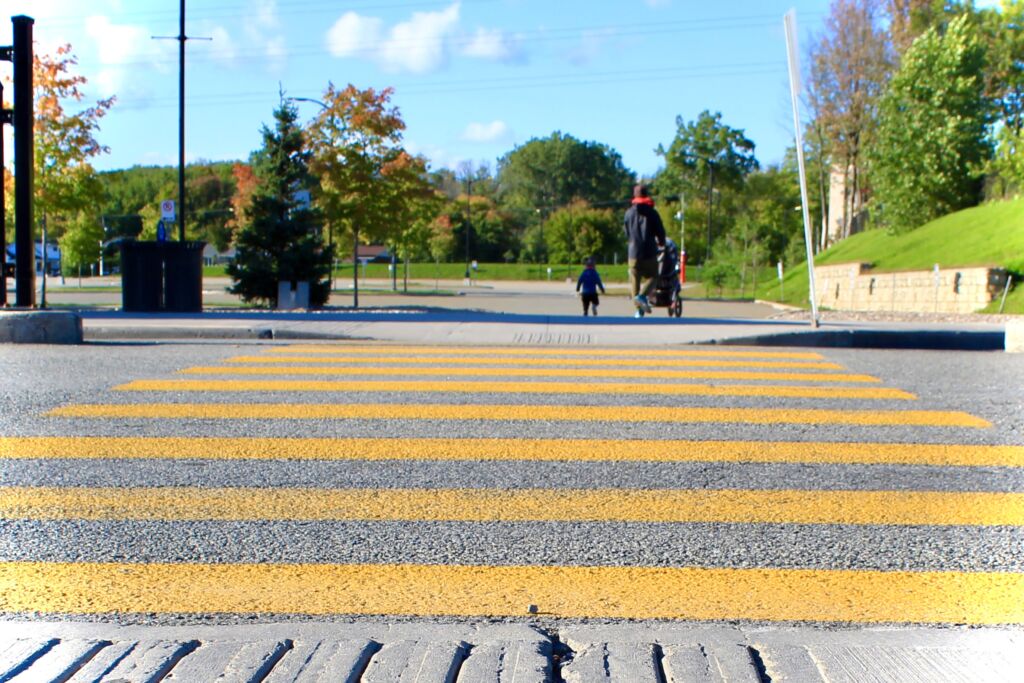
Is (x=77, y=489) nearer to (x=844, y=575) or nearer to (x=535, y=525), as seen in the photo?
(x=535, y=525)

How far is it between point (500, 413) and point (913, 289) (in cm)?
3057

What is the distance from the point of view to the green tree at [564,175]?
13900 centimetres

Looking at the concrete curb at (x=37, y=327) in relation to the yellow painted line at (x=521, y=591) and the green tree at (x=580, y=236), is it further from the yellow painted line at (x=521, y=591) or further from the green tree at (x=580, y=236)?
the green tree at (x=580, y=236)

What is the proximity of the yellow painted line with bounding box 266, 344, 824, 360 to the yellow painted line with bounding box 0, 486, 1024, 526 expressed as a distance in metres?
6.80

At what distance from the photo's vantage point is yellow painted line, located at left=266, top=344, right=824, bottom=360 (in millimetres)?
12445

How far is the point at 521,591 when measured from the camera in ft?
13.3

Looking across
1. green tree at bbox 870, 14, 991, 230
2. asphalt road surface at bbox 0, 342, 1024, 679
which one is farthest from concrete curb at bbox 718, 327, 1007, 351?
green tree at bbox 870, 14, 991, 230

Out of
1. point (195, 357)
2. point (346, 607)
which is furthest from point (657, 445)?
point (195, 357)

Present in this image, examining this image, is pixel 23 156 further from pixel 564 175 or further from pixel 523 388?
pixel 564 175

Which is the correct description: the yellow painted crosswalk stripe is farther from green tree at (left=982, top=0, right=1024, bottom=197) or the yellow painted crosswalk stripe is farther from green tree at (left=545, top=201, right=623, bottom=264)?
green tree at (left=545, top=201, right=623, bottom=264)

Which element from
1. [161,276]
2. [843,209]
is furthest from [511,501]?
[843,209]

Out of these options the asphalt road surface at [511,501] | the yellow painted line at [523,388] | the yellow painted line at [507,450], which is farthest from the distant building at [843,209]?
the yellow painted line at [507,450]

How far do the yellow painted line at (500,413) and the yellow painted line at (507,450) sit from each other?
80 centimetres

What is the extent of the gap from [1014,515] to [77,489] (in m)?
4.59
